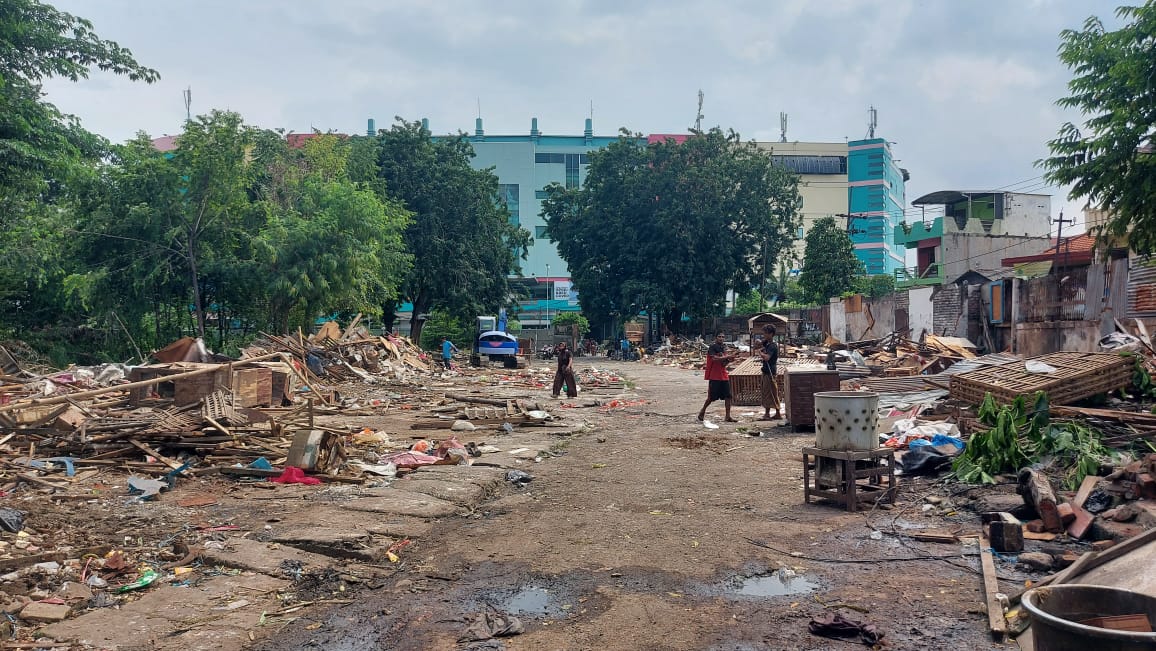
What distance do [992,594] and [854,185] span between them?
2795 inches

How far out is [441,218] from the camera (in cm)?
3912

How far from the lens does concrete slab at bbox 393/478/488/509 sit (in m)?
7.71

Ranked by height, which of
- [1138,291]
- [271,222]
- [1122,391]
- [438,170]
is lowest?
[1122,391]

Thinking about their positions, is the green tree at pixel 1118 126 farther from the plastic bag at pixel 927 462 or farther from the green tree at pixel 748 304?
the green tree at pixel 748 304

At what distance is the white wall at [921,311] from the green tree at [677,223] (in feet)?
53.5

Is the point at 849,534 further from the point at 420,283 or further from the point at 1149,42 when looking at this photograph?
the point at 420,283

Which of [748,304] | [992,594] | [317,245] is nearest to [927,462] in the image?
[992,594]

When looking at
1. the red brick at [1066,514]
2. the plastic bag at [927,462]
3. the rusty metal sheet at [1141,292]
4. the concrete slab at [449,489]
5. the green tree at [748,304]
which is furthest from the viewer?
the green tree at [748,304]

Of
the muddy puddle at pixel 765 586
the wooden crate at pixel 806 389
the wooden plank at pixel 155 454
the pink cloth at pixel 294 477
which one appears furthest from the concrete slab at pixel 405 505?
the wooden crate at pixel 806 389

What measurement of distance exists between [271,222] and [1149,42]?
21747 millimetres

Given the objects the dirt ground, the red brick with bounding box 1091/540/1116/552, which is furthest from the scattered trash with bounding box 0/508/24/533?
the red brick with bounding box 1091/540/1116/552

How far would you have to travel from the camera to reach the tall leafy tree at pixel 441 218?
1497 inches

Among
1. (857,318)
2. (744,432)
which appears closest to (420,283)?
(857,318)

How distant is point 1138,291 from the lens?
617 inches
